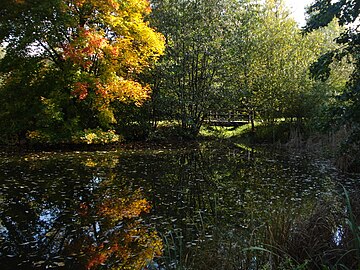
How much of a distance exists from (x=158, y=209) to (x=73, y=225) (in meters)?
1.70

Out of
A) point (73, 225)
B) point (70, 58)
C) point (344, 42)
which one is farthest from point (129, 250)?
point (70, 58)

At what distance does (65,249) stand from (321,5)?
21.7 feet

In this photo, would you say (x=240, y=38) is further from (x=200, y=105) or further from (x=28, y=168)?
(x=28, y=168)

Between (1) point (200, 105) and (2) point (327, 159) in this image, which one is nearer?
(2) point (327, 159)

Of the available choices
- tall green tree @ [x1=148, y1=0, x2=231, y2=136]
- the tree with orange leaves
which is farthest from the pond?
tall green tree @ [x1=148, y1=0, x2=231, y2=136]

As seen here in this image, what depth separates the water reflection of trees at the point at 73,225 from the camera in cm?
454

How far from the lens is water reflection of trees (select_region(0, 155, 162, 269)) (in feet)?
14.9

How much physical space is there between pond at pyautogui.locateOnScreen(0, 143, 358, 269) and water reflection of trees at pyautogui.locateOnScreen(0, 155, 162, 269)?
0.02 metres

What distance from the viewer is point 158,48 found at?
17016mm

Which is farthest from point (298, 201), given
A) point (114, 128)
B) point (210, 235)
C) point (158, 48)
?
point (114, 128)

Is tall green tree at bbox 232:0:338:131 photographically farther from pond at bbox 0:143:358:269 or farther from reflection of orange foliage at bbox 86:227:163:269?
reflection of orange foliage at bbox 86:227:163:269

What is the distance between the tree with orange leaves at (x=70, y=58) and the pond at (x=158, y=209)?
382 centimetres

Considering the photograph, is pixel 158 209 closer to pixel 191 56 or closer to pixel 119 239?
pixel 119 239

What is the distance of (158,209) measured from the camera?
6711 millimetres
